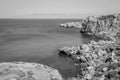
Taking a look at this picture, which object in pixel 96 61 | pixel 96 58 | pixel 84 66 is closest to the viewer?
pixel 84 66

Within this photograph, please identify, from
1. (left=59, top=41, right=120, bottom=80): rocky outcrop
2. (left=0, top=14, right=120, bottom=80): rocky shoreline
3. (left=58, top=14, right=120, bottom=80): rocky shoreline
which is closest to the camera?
(left=0, top=14, right=120, bottom=80): rocky shoreline

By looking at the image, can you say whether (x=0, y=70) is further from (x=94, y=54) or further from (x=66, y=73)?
(x=94, y=54)

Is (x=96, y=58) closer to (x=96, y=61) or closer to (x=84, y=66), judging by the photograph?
(x=96, y=61)

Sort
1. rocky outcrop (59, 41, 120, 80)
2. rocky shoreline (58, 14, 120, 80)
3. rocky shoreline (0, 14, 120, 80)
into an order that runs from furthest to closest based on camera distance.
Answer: rocky outcrop (59, 41, 120, 80), rocky shoreline (58, 14, 120, 80), rocky shoreline (0, 14, 120, 80)

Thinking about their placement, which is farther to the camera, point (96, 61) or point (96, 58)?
point (96, 58)

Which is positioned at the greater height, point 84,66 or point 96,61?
point 96,61

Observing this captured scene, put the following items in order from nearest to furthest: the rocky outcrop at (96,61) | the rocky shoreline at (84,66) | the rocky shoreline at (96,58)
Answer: the rocky shoreline at (84,66) < the rocky shoreline at (96,58) < the rocky outcrop at (96,61)

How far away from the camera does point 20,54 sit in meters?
63.1

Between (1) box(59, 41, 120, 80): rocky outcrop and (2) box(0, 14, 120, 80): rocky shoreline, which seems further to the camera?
(1) box(59, 41, 120, 80): rocky outcrop

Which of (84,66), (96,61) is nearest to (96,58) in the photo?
(96,61)

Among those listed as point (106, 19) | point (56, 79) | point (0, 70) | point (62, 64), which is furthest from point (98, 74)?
point (106, 19)

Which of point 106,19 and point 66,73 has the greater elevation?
point 106,19

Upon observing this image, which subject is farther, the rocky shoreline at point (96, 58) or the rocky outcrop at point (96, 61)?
the rocky outcrop at point (96, 61)

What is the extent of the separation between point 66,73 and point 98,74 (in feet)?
34.8
